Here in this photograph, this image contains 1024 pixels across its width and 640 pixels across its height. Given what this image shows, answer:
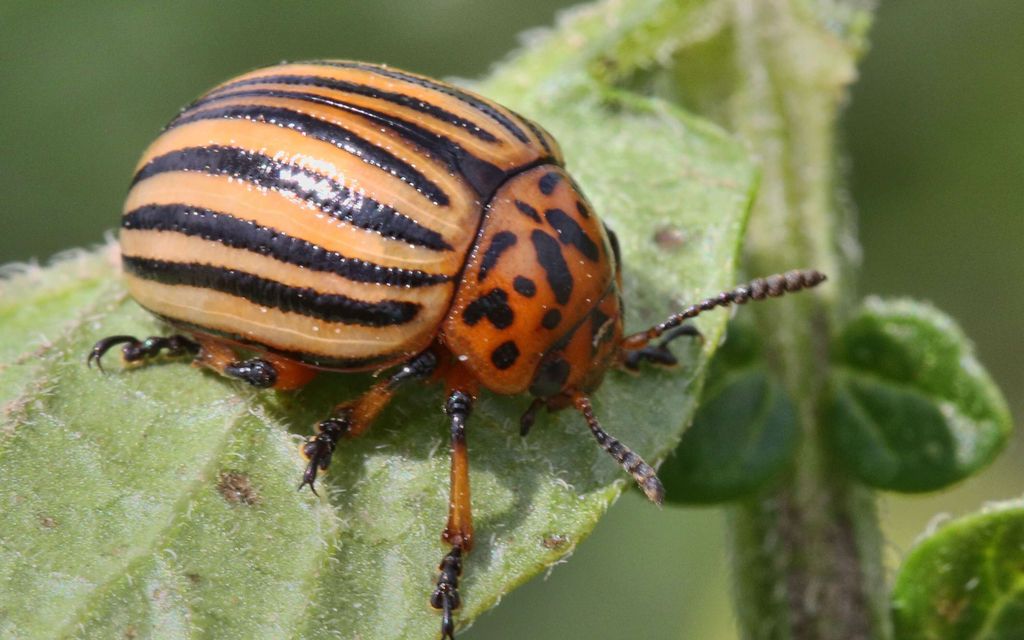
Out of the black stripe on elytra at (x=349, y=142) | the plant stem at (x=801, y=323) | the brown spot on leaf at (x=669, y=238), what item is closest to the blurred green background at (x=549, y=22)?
the plant stem at (x=801, y=323)

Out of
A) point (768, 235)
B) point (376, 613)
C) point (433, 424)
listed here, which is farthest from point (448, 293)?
point (768, 235)

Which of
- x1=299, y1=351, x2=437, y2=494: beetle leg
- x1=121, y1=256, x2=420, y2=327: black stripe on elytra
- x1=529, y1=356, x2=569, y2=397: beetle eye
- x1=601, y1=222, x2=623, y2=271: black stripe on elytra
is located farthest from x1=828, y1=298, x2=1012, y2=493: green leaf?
x1=121, y1=256, x2=420, y2=327: black stripe on elytra

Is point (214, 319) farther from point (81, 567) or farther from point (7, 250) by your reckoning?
point (7, 250)

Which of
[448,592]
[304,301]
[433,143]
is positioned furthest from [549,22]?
[448,592]

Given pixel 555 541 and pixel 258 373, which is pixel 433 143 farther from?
pixel 555 541

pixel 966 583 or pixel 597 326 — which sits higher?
pixel 597 326

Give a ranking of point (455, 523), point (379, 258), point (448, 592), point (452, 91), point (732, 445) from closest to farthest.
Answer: point (448, 592)
point (455, 523)
point (379, 258)
point (452, 91)
point (732, 445)
